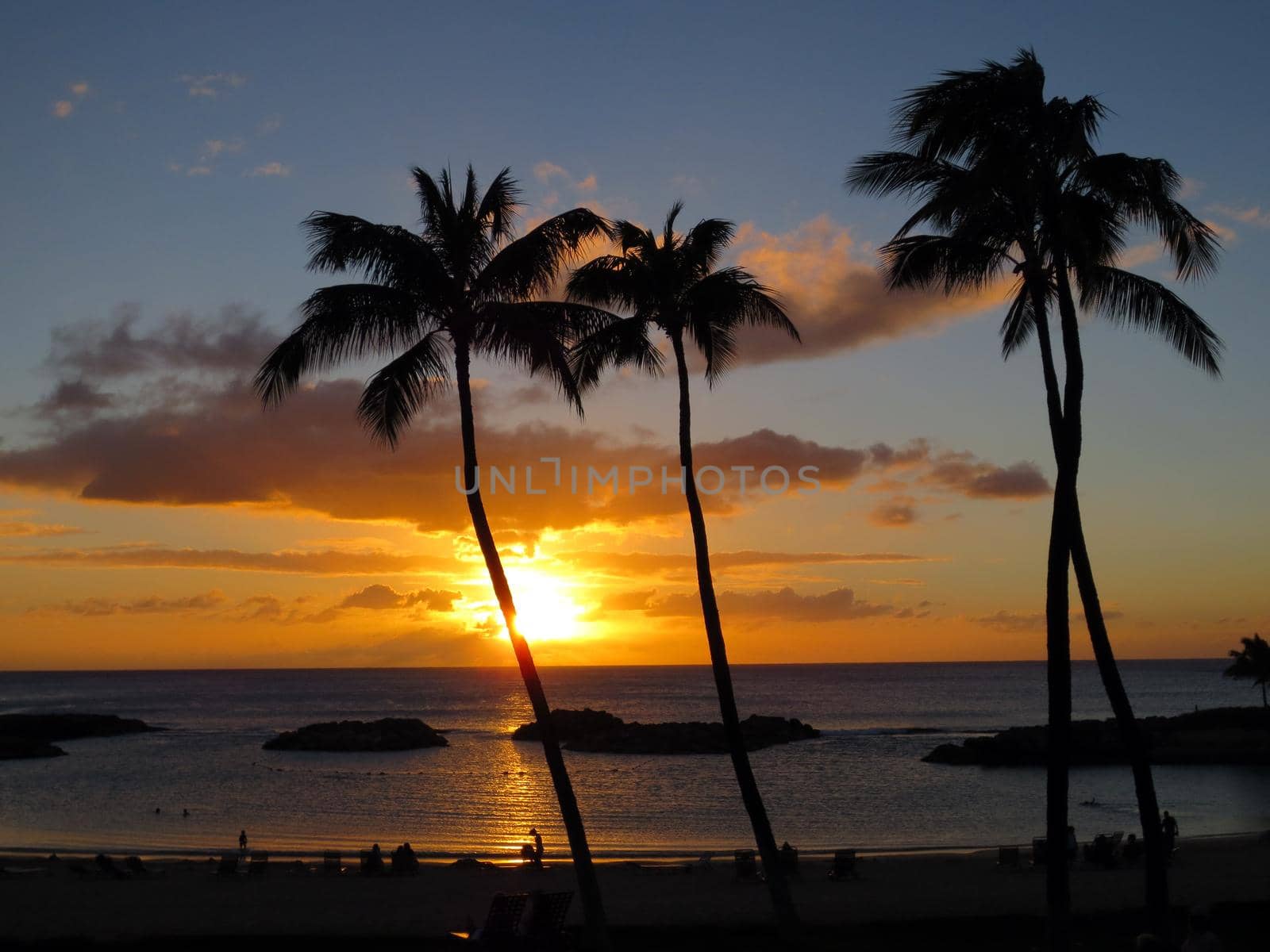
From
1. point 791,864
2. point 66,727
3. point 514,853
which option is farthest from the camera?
point 66,727

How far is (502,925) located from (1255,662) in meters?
90.4

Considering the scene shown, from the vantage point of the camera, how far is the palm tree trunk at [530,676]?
49.8 feet

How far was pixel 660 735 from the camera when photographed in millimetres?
93062

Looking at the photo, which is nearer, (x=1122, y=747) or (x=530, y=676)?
(x=530, y=676)

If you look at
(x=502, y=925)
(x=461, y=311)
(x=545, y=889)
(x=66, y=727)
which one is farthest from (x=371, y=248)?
(x=66, y=727)

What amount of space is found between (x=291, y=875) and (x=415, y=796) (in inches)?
1302

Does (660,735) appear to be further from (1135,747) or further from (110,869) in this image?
(1135,747)

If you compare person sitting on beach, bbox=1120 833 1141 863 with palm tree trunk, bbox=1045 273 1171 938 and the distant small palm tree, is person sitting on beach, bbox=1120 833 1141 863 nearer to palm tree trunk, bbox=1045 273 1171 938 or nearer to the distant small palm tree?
palm tree trunk, bbox=1045 273 1171 938

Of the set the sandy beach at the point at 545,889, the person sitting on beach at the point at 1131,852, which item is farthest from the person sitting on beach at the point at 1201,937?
the person sitting on beach at the point at 1131,852

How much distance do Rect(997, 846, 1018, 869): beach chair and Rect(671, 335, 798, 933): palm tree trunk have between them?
15.8m

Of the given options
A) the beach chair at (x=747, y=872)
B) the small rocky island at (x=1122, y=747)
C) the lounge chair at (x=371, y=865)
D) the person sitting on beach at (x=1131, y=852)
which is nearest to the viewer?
the beach chair at (x=747, y=872)

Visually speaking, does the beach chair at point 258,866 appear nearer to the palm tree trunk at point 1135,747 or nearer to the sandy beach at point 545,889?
the sandy beach at point 545,889

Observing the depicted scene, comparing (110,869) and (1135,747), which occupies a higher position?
(1135,747)

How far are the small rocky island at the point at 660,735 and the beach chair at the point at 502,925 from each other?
234 feet
